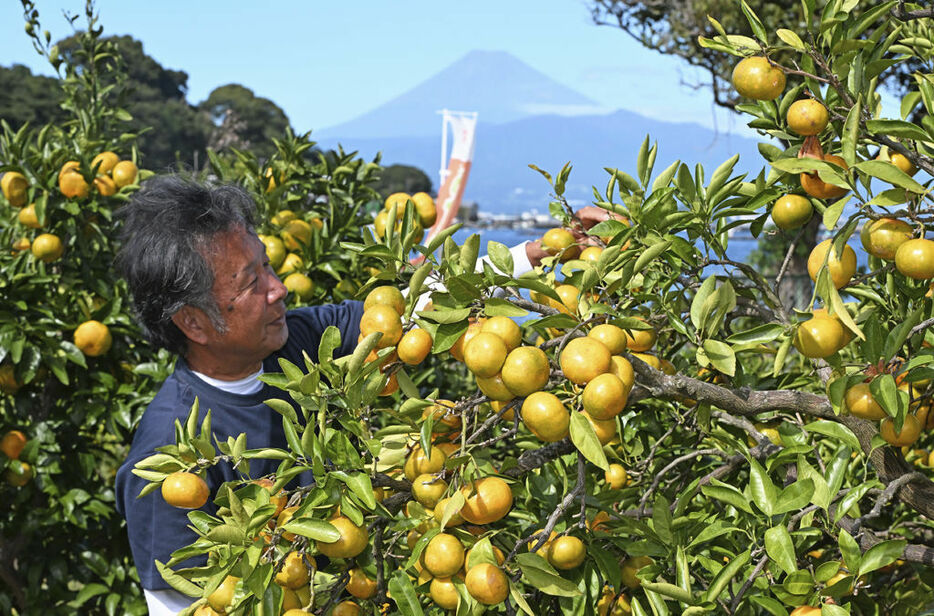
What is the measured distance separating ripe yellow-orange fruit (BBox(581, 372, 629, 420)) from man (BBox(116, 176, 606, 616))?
2.69 feet

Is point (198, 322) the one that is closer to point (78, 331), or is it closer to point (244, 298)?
point (244, 298)

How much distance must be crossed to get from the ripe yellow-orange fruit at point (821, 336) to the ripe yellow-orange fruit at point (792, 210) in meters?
0.22

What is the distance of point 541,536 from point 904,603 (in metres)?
0.75

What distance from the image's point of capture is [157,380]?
2422 millimetres

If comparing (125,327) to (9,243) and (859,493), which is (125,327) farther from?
(859,493)

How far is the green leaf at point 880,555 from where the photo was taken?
97 centimetres

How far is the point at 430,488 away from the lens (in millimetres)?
1046

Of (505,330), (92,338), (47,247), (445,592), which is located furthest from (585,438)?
(47,247)

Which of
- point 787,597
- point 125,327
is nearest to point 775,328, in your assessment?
point 787,597

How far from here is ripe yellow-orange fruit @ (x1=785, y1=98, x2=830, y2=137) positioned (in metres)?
1.03

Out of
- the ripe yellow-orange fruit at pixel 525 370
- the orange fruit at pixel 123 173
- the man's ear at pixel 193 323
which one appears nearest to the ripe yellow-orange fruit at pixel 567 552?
the ripe yellow-orange fruit at pixel 525 370

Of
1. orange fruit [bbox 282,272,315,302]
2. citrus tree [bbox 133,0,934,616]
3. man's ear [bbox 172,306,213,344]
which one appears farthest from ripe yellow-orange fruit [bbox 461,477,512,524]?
orange fruit [bbox 282,272,315,302]

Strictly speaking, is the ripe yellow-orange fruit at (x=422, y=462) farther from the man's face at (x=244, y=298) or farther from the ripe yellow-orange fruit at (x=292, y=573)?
the man's face at (x=244, y=298)

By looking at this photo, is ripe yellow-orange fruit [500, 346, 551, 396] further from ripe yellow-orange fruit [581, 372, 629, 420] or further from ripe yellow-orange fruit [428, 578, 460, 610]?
ripe yellow-orange fruit [428, 578, 460, 610]
